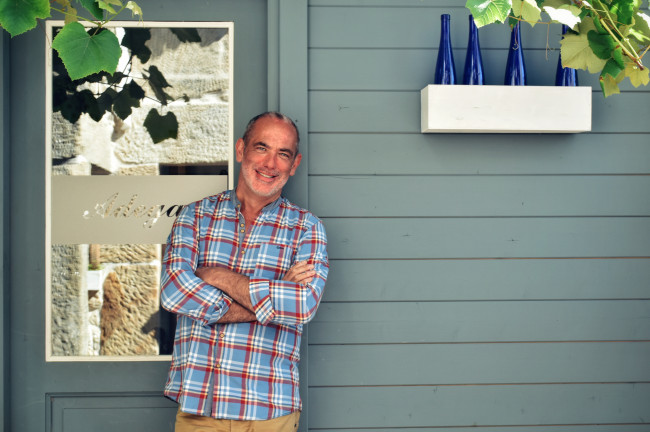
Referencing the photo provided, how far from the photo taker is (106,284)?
84.3 inches

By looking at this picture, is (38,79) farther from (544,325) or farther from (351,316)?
(544,325)

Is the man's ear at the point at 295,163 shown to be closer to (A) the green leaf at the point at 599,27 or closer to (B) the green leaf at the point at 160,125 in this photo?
(B) the green leaf at the point at 160,125

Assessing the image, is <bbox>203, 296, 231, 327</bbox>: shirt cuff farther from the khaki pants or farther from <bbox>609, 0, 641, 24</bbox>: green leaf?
<bbox>609, 0, 641, 24</bbox>: green leaf

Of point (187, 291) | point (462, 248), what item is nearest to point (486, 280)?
point (462, 248)

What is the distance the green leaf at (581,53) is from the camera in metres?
1.38

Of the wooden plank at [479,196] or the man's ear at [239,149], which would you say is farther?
the wooden plank at [479,196]

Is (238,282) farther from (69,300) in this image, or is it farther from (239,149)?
(69,300)

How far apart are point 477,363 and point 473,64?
110 centimetres

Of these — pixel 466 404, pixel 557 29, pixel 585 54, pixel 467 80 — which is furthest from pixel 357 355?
pixel 557 29

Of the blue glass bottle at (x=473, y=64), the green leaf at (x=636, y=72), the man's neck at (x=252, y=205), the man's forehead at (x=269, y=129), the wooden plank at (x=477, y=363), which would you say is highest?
the blue glass bottle at (x=473, y=64)

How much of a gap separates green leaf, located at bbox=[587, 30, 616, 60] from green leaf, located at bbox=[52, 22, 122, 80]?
1.07 m

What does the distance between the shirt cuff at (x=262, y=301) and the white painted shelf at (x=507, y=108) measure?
0.81 m

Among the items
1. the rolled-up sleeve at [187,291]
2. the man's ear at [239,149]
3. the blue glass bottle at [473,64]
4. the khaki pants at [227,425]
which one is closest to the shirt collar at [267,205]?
the man's ear at [239,149]

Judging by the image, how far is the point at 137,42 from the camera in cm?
214
